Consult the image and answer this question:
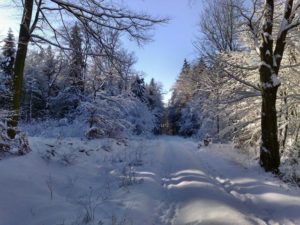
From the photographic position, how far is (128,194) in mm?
8133

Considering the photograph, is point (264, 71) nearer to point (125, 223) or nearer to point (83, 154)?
point (83, 154)

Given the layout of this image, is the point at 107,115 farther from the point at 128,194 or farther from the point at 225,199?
the point at 225,199

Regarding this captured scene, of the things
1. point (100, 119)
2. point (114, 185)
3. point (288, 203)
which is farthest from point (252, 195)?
point (100, 119)

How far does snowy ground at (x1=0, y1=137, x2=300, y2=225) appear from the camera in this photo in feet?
21.0

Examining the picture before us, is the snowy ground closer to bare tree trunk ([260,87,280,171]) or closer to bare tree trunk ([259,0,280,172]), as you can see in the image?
bare tree trunk ([260,87,280,171])

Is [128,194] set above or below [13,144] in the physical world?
below

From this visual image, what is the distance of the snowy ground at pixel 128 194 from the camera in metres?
6.39

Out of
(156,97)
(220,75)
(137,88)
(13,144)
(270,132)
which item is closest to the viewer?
(13,144)

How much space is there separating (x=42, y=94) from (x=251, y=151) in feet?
129

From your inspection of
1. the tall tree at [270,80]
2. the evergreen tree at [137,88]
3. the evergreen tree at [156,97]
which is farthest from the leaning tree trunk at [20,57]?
the evergreen tree at [156,97]

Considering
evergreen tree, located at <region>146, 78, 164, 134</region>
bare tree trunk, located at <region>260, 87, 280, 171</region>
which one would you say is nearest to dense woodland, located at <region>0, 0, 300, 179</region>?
bare tree trunk, located at <region>260, 87, 280, 171</region>

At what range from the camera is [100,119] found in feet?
74.2

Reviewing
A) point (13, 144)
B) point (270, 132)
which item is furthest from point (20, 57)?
point (270, 132)

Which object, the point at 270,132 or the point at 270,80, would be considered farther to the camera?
the point at 270,132
